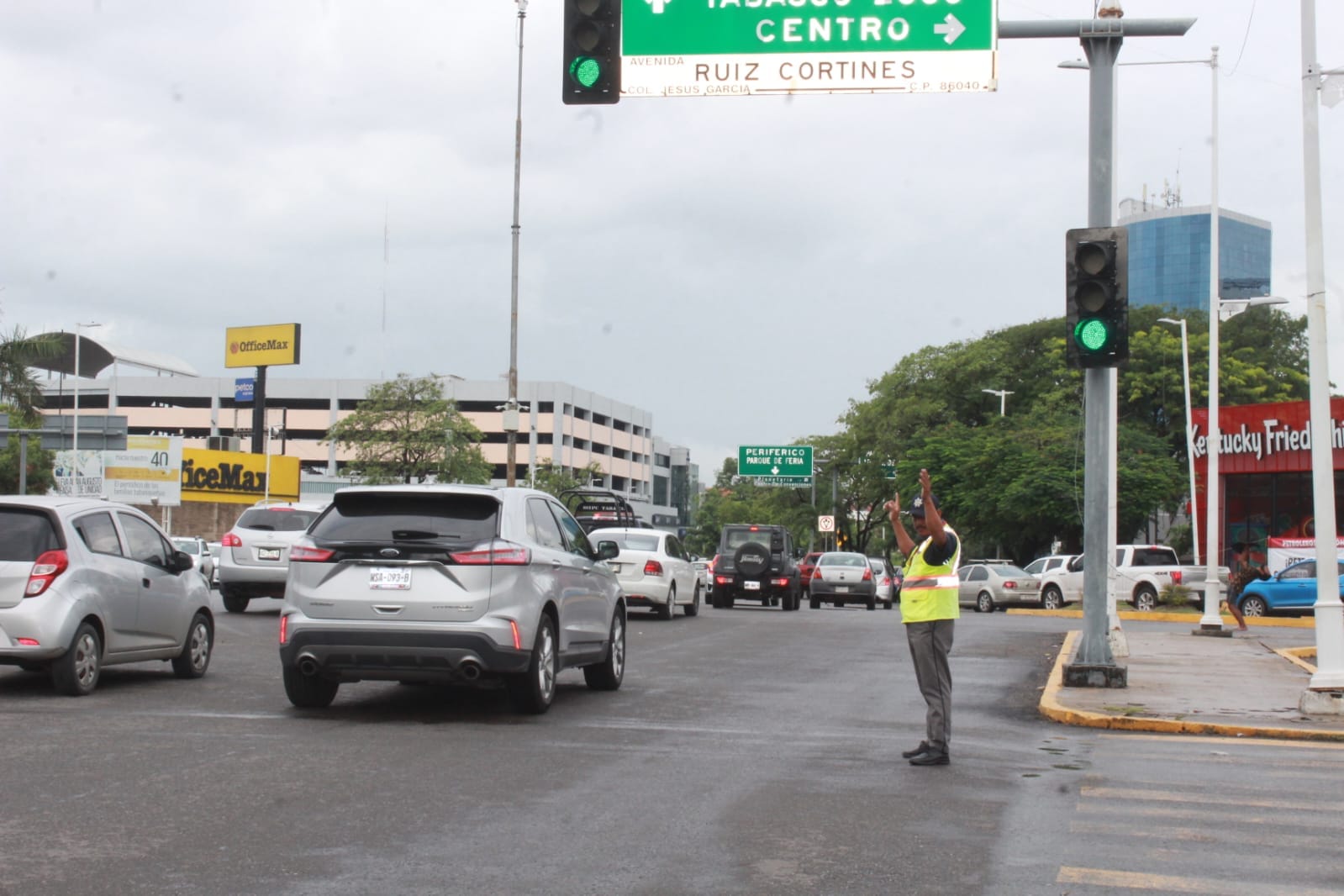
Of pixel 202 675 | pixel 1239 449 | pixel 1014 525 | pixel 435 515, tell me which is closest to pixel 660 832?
pixel 435 515

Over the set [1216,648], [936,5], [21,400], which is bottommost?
[1216,648]

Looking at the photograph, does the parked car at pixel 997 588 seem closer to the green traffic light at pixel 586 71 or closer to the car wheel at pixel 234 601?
the car wheel at pixel 234 601

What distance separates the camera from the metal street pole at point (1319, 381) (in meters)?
13.0

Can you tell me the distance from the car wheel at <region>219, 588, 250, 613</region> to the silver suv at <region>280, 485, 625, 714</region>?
13.8m

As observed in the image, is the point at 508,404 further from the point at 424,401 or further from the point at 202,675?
the point at 424,401

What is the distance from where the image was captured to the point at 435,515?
11031 millimetres

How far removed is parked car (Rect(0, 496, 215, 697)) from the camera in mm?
11836

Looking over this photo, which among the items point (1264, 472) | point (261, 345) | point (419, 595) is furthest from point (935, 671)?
point (261, 345)

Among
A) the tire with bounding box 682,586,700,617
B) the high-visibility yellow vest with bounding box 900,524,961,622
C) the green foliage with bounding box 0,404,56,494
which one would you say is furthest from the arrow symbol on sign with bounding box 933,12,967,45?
the green foliage with bounding box 0,404,56,494

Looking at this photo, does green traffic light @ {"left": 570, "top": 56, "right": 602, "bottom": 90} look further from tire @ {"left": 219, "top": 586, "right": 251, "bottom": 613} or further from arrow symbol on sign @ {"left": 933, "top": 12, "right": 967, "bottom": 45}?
tire @ {"left": 219, "top": 586, "right": 251, "bottom": 613}

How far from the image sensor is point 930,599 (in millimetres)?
9688

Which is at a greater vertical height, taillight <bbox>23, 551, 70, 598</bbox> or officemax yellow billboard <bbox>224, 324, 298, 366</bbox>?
officemax yellow billboard <bbox>224, 324, 298, 366</bbox>

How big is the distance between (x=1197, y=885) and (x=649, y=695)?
7567 millimetres

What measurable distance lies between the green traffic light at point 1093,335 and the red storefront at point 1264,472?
3444cm
